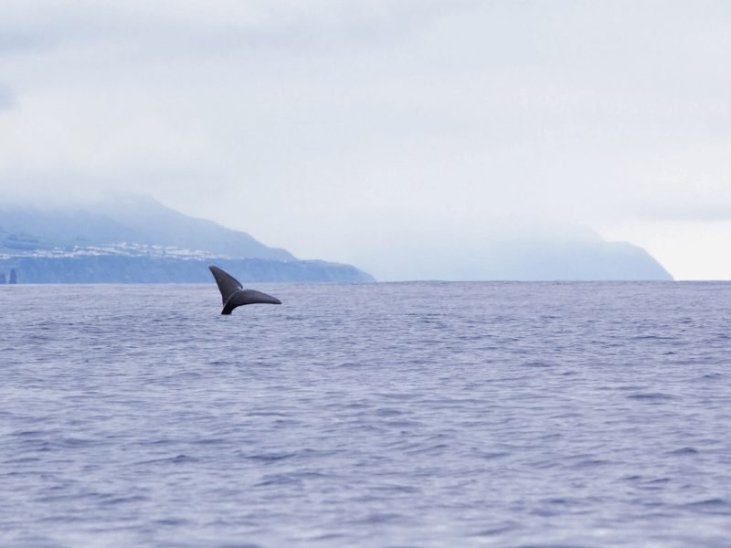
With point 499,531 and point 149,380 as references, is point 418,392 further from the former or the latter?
point 499,531

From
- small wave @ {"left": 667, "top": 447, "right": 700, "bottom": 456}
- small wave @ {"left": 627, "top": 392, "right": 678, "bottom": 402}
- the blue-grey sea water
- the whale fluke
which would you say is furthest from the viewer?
the whale fluke

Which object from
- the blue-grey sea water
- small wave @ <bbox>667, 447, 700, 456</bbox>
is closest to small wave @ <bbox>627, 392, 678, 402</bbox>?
the blue-grey sea water

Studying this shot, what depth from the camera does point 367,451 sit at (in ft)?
78.6

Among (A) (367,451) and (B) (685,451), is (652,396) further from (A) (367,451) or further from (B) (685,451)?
(A) (367,451)

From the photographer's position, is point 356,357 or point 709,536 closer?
point 709,536

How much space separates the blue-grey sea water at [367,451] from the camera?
17500mm

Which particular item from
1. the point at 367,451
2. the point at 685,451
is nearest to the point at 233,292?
the point at 367,451

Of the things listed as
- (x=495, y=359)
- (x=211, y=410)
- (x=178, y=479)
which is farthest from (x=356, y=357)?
(x=178, y=479)

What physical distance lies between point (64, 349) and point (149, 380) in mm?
17414

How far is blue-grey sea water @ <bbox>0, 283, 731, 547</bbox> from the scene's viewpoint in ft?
57.4

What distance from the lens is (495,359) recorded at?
48188mm

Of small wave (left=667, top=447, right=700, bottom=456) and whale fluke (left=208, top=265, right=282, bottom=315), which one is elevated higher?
whale fluke (left=208, top=265, right=282, bottom=315)

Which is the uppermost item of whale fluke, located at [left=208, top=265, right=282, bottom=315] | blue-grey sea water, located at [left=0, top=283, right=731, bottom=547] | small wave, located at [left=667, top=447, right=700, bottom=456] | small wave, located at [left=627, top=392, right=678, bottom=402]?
whale fluke, located at [left=208, top=265, right=282, bottom=315]

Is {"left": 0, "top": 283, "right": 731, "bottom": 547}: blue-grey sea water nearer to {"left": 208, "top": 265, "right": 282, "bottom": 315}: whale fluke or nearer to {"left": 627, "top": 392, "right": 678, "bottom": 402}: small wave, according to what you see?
{"left": 627, "top": 392, "right": 678, "bottom": 402}: small wave
